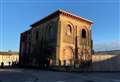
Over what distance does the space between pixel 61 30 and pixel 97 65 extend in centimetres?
838

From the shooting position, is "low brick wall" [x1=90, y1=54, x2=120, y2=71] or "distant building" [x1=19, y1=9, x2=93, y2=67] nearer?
"distant building" [x1=19, y1=9, x2=93, y2=67]

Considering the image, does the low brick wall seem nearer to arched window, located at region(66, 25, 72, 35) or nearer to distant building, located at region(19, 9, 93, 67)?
distant building, located at region(19, 9, 93, 67)

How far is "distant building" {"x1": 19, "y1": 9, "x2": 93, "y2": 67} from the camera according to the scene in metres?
34.2

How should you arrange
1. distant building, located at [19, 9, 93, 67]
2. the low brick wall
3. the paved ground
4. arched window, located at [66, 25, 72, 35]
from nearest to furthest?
the paved ground
distant building, located at [19, 9, 93, 67]
the low brick wall
arched window, located at [66, 25, 72, 35]

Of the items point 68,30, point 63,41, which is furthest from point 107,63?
point 68,30

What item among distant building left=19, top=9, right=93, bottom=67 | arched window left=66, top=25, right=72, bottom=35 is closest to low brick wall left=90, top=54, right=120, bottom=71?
distant building left=19, top=9, right=93, bottom=67

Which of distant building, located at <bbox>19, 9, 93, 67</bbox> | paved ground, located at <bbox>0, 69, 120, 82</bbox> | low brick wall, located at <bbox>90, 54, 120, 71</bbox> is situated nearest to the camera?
paved ground, located at <bbox>0, 69, 120, 82</bbox>

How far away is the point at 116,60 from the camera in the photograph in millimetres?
36438

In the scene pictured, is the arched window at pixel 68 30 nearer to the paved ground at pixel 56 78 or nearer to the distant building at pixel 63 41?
the distant building at pixel 63 41

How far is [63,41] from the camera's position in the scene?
1367 inches

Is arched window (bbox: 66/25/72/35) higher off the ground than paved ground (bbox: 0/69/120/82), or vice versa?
arched window (bbox: 66/25/72/35)

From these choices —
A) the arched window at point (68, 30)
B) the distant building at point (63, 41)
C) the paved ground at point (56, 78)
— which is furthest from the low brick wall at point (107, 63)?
the paved ground at point (56, 78)

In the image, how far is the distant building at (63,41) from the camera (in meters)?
34.2

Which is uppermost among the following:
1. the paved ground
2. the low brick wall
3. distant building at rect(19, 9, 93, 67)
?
distant building at rect(19, 9, 93, 67)
